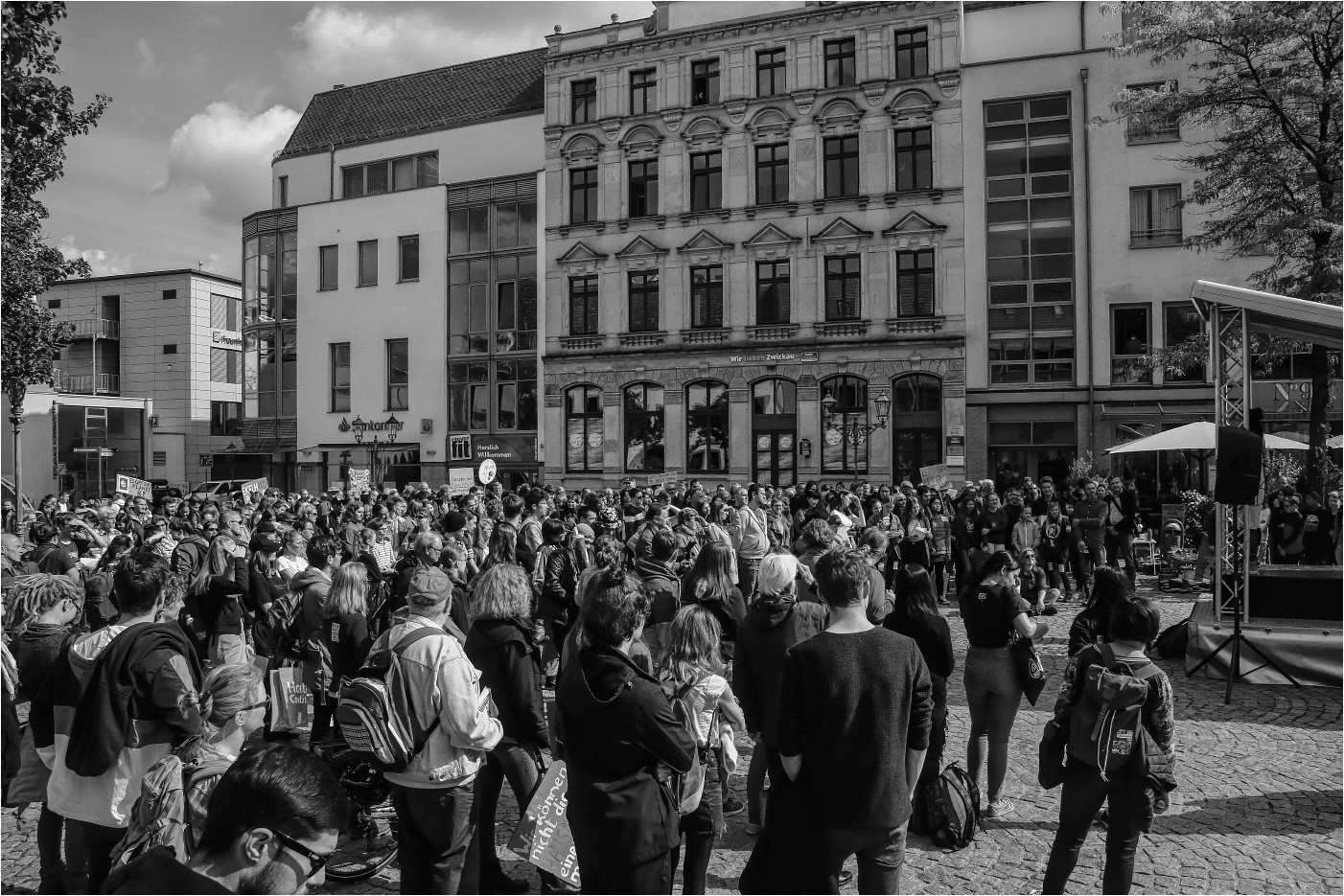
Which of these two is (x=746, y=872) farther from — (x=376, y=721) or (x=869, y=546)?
(x=869, y=546)

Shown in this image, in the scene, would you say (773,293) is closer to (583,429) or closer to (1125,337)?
(583,429)

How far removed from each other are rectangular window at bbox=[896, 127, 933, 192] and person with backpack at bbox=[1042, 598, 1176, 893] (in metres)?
28.9

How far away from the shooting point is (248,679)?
12.4 feet

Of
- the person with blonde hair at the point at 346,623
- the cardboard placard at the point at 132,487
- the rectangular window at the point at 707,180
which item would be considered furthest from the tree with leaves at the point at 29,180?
the rectangular window at the point at 707,180

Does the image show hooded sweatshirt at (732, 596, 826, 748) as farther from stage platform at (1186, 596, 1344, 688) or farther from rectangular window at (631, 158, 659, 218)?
rectangular window at (631, 158, 659, 218)

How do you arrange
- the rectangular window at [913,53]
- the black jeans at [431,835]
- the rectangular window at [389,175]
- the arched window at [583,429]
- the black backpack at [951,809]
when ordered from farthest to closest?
the rectangular window at [389,175] → the arched window at [583,429] → the rectangular window at [913,53] → the black backpack at [951,809] → the black jeans at [431,835]

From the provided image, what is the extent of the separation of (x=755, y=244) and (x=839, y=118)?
4.93 meters

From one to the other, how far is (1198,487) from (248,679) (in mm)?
27691

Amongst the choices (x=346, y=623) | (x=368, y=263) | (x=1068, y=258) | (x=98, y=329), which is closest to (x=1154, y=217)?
(x=1068, y=258)

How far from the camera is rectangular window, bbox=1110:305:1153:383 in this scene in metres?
28.9

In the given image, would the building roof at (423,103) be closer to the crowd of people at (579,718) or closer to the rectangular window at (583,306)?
the rectangular window at (583,306)

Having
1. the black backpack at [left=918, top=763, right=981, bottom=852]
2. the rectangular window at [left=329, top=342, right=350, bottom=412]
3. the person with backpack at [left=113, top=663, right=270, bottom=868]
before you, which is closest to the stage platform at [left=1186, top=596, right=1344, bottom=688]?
the black backpack at [left=918, top=763, right=981, bottom=852]

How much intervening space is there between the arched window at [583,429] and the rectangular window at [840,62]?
13.4 metres

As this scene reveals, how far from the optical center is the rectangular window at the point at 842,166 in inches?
1268
